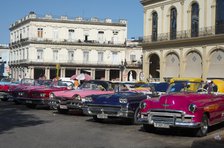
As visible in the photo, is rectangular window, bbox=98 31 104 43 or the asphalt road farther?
rectangular window, bbox=98 31 104 43

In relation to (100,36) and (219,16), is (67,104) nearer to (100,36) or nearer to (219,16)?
(219,16)

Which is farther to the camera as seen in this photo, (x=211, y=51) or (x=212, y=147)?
(x=211, y=51)

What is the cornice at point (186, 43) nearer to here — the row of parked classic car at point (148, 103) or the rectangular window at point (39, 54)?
the row of parked classic car at point (148, 103)

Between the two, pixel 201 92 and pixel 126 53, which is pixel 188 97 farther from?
pixel 126 53

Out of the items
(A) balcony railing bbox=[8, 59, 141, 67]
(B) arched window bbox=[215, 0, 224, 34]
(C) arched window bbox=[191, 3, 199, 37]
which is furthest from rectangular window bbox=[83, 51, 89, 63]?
(B) arched window bbox=[215, 0, 224, 34]

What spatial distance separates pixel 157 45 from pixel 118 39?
36.1m

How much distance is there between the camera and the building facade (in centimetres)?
4006

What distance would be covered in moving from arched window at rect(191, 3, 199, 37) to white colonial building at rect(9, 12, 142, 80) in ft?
116

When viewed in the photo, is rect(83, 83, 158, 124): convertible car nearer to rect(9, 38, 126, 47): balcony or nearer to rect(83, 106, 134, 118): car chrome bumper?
rect(83, 106, 134, 118): car chrome bumper

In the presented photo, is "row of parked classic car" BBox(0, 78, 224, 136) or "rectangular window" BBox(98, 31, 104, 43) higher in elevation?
"rectangular window" BBox(98, 31, 104, 43)

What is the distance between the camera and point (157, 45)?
47.4m

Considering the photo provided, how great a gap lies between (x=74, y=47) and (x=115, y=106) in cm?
6846

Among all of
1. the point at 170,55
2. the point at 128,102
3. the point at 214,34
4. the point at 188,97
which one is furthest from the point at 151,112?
the point at 170,55

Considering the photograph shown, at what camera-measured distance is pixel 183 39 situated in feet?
142
